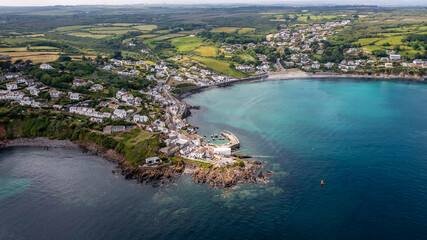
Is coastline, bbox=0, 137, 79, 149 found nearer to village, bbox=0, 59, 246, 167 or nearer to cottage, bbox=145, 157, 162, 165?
village, bbox=0, 59, 246, 167

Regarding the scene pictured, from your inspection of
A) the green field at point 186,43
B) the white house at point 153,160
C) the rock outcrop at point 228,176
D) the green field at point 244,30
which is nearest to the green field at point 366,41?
the green field at point 244,30

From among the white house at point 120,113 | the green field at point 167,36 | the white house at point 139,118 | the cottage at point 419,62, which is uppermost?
the green field at point 167,36

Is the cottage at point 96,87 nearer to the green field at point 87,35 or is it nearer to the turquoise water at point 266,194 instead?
the turquoise water at point 266,194

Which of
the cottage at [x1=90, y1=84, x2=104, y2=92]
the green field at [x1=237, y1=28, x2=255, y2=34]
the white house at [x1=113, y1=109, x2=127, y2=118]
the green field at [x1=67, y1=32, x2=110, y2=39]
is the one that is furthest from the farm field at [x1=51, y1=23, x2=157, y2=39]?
the white house at [x1=113, y1=109, x2=127, y2=118]

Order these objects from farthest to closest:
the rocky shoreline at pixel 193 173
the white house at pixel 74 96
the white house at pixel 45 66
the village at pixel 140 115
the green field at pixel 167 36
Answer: the green field at pixel 167 36, the white house at pixel 45 66, the white house at pixel 74 96, the village at pixel 140 115, the rocky shoreline at pixel 193 173

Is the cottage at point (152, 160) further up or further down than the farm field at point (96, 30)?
further down

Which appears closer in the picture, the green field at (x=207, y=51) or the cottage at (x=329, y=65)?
the cottage at (x=329, y=65)

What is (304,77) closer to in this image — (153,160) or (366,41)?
(366,41)
